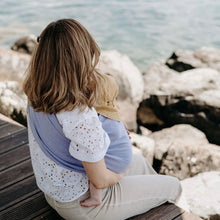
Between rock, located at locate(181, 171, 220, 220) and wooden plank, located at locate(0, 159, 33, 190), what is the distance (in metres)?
1.30

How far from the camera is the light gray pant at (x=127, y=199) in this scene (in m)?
1.68

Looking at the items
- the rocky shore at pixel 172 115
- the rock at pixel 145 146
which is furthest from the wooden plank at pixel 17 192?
the rock at pixel 145 146

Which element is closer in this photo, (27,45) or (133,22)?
(27,45)

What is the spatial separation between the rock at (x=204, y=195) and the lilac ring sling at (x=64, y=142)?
1.09 metres

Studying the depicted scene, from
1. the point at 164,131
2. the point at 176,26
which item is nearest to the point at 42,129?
the point at 164,131

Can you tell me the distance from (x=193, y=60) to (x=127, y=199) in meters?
6.70

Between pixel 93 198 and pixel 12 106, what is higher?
pixel 93 198

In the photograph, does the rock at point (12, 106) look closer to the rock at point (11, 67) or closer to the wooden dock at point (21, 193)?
the wooden dock at point (21, 193)

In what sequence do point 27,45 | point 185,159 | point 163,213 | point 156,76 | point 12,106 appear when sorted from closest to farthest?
point 163,213 < point 12,106 < point 185,159 < point 156,76 < point 27,45

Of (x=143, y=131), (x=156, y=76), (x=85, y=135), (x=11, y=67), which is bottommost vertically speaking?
(x=143, y=131)

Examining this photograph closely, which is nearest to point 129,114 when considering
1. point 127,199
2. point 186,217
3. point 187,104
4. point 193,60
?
point 187,104

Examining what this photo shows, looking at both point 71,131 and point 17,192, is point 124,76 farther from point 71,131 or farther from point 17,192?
point 71,131

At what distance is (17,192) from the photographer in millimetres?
2174

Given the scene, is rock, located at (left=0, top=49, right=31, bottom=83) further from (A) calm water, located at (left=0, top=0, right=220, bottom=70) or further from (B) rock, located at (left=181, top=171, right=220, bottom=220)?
(A) calm water, located at (left=0, top=0, right=220, bottom=70)
